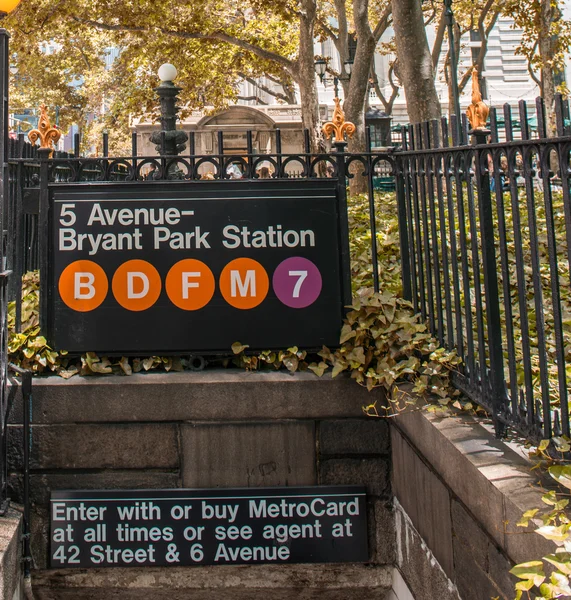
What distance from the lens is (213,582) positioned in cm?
498

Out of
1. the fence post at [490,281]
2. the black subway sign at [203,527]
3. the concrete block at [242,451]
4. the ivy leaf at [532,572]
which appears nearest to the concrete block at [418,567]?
the black subway sign at [203,527]

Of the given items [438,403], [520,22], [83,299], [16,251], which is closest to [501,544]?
[438,403]

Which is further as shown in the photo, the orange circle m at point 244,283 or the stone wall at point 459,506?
the orange circle m at point 244,283

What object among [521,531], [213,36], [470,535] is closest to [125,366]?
[470,535]

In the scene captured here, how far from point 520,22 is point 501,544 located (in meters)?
20.7

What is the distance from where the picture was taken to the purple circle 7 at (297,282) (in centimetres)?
515

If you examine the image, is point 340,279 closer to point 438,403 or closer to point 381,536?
point 438,403

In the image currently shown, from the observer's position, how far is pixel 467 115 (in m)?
4.05

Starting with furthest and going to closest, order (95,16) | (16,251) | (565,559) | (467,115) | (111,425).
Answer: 1. (95,16)
2. (16,251)
3. (111,425)
4. (467,115)
5. (565,559)

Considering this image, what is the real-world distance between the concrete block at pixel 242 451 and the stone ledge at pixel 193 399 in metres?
0.08

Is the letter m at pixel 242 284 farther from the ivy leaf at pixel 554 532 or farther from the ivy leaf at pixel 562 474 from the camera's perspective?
the ivy leaf at pixel 554 532

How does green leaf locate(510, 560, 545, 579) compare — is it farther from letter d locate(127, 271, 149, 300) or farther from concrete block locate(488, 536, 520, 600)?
letter d locate(127, 271, 149, 300)

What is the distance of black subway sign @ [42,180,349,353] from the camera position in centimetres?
511

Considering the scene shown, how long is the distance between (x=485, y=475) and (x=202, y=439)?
2.19m
